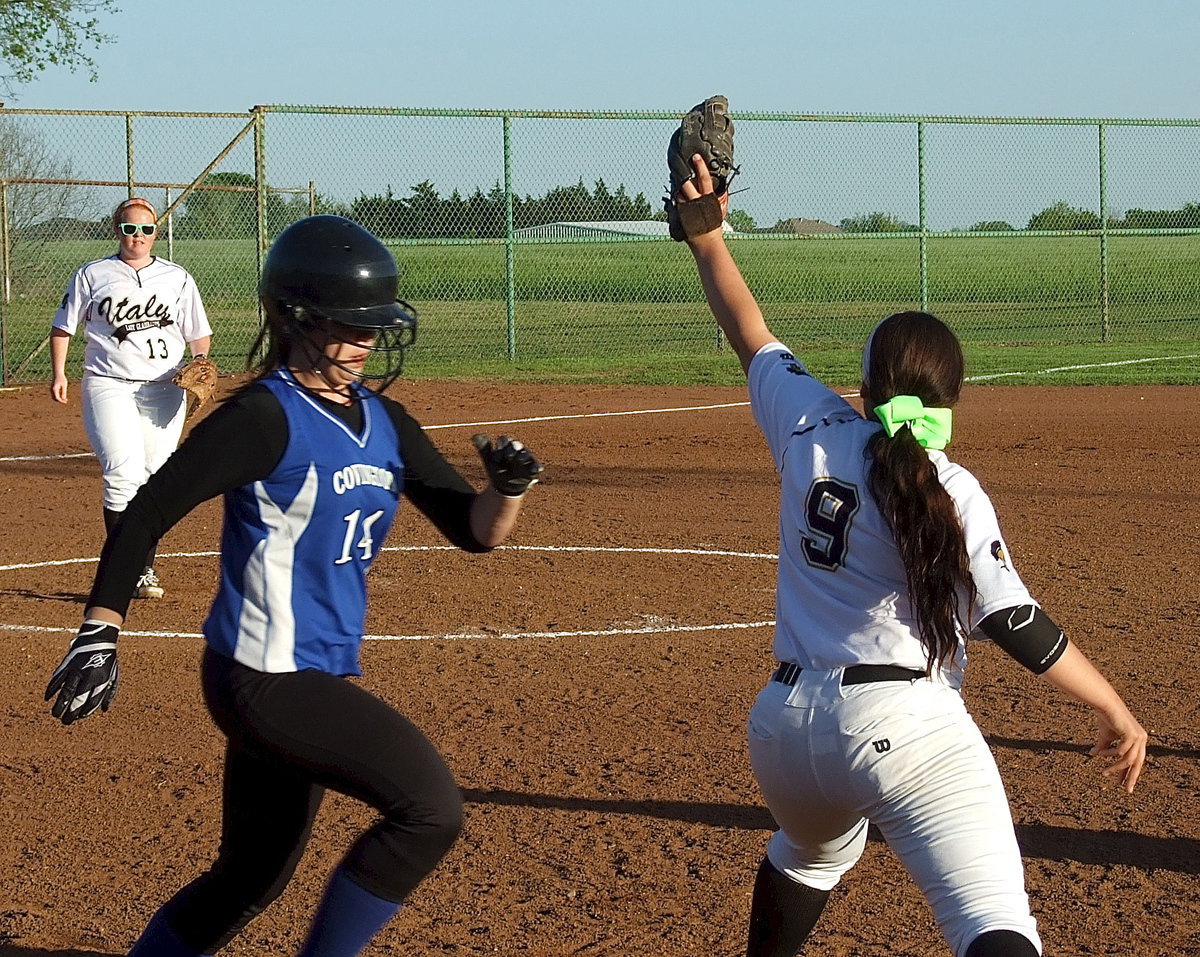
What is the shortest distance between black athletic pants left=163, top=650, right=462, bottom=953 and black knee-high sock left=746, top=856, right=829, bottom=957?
0.75 metres

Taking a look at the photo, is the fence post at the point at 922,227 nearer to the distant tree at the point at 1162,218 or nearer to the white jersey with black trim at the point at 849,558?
the distant tree at the point at 1162,218

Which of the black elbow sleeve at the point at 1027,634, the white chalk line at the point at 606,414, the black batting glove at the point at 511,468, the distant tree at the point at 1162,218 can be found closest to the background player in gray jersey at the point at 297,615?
the black batting glove at the point at 511,468

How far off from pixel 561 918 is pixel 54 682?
67.1 inches

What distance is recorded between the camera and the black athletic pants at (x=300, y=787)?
10.3 feet

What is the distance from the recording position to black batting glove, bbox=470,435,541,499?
3543 millimetres

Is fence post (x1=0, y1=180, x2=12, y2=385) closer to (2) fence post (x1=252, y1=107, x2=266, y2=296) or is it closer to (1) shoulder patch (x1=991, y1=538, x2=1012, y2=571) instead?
(2) fence post (x1=252, y1=107, x2=266, y2=296)

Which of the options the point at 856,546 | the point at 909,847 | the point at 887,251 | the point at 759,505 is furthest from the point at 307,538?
the point at 887,251

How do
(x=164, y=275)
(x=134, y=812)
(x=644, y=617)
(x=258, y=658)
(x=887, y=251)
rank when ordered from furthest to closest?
(x=887, y=251)
(x=164, y=275)
(x=644, y=617)
(x=134, y=812)
(x=258, y=658)

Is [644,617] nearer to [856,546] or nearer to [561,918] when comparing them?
[561,918]

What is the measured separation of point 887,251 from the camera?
32156 mm

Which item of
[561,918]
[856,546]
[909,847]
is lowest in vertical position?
[561,918]

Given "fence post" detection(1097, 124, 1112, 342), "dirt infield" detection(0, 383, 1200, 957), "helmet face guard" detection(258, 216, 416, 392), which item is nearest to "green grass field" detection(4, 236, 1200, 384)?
"fence post" detection(1097, 124, 1112, 342)

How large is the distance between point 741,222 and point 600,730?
18743 millimetres

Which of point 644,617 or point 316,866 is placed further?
point 644,617
